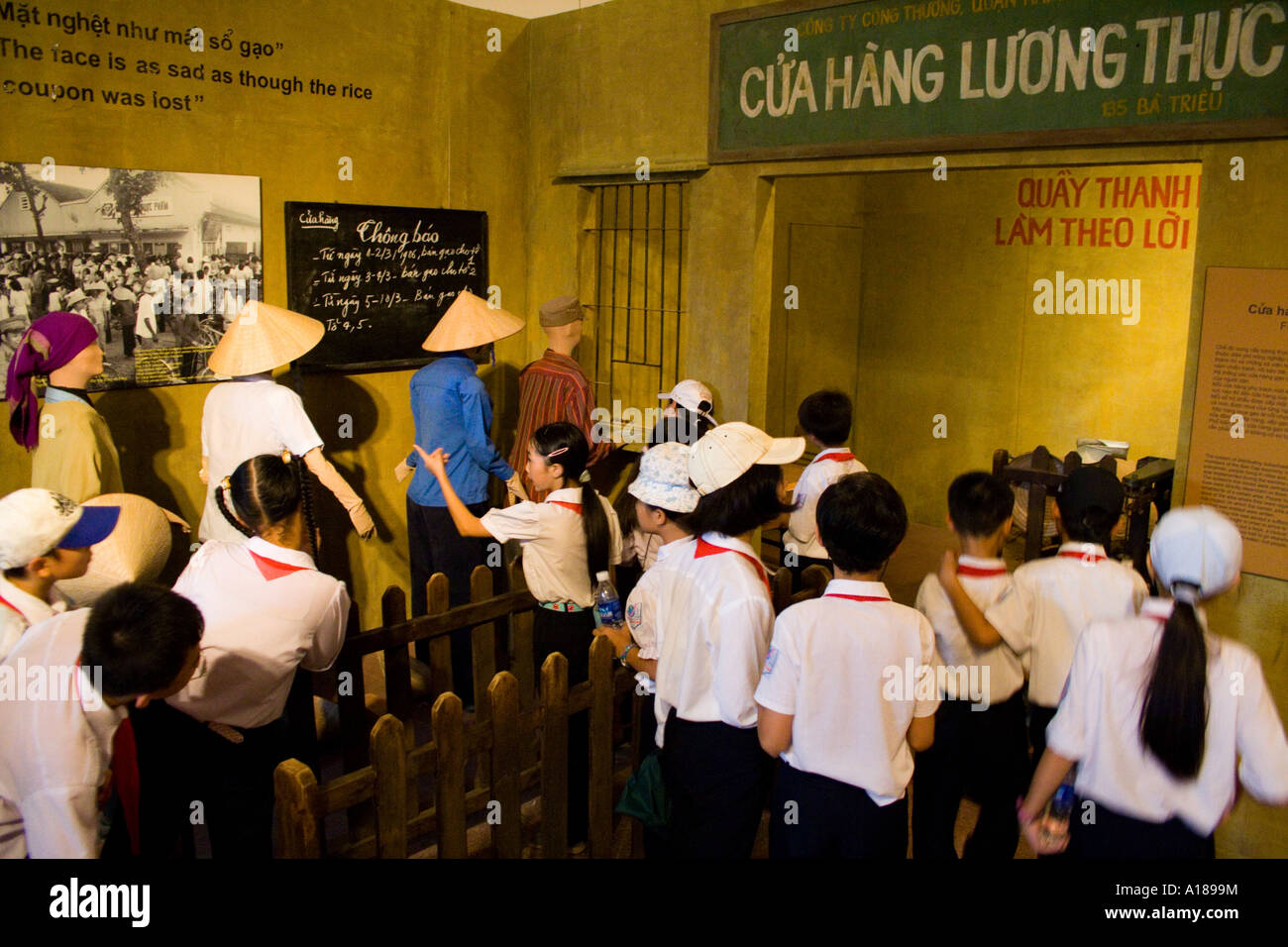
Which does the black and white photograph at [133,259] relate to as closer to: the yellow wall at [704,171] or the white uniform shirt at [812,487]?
the yellow wall at [704,171]

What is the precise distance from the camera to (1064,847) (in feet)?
8.26

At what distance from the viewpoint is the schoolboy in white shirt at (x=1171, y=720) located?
7.22ft

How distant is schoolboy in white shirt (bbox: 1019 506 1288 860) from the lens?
2.20 m

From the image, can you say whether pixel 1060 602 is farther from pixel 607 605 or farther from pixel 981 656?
pixel 607 605

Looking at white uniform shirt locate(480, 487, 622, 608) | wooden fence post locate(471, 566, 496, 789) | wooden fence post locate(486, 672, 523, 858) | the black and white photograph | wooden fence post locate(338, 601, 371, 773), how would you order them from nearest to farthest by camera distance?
wooden fence post locate(486, 672, 523, 858), white uniform shirt locate(480, 487, 622, 608), wooden fence post locate(338, 601, 371, 773), wooden fence post locate(471, 566, 496, 789), the black and white photograph

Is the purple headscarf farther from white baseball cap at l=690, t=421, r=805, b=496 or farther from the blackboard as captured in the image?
white baseball cap at l=690, t=421, r=805, b=496

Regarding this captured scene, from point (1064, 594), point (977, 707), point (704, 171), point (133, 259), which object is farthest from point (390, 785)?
point (704, 171)

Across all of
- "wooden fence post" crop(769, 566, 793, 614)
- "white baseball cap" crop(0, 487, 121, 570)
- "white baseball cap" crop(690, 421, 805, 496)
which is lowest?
"wooden fence post" crop(769, 566, 793, 614)

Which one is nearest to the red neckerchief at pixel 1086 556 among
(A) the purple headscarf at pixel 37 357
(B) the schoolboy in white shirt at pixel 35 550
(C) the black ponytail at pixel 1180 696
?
(C) the black ponytail at pixel 1180 696

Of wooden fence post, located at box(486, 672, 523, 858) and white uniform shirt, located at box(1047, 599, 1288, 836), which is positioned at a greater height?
white uniform shirt, located at box(1047, 599, 1288, 836)

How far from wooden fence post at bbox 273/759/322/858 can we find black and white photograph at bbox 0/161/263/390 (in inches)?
116

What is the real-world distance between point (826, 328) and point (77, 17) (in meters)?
5.56

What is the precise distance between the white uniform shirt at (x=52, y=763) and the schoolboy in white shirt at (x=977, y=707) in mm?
2245

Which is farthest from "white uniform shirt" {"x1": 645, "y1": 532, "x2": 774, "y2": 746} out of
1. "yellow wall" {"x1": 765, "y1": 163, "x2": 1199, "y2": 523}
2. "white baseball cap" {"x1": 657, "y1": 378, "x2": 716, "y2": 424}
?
"yellow wall" {"x1": 765, "y1": 163, "x2": 1199, "y2": 523}
